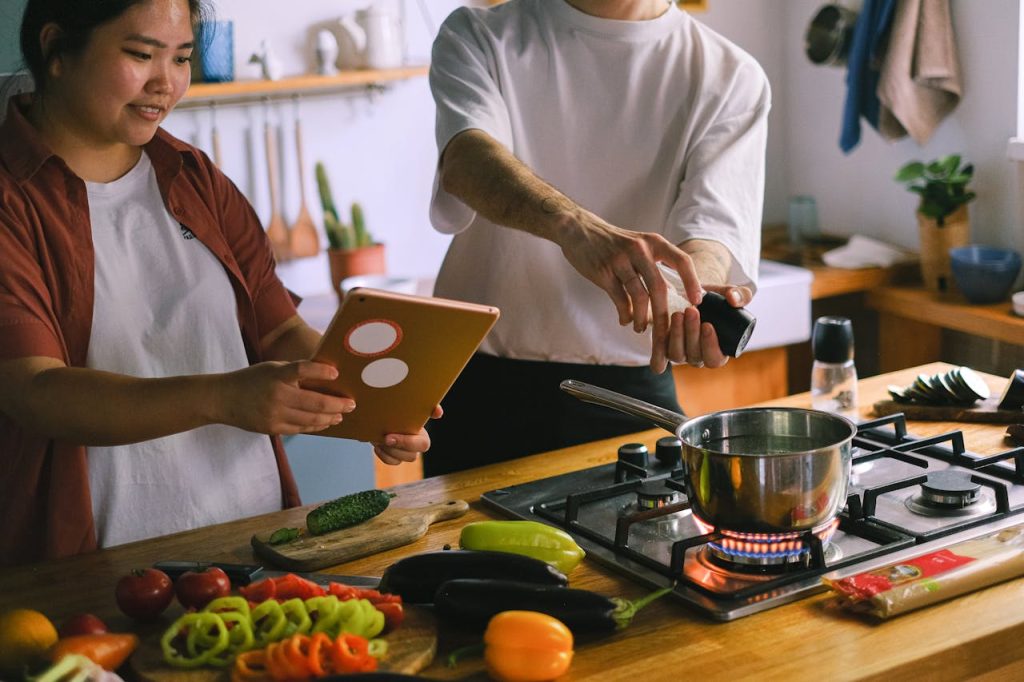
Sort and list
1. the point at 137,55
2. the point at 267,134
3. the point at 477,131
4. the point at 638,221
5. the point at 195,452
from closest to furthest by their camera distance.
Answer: the point at 137,55 → the point at 195,452 → the point at 477,131 → the point at 638,221 → the point at 267,134

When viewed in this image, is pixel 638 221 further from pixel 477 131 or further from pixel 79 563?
pixel 79 563

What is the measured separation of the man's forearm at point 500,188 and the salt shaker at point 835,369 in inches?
20.6

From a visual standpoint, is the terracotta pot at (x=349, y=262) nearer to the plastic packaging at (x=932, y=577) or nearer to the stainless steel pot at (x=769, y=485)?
the stainless steel pot at (x=769, y=485)

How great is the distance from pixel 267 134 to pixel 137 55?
1.85 meters

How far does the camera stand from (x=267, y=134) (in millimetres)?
3443

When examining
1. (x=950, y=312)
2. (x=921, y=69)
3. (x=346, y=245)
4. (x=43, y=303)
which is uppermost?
(x=921, y=69)

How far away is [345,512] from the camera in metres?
1.50

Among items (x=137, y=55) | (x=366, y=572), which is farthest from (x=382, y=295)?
Answer: (x=137, y=55)

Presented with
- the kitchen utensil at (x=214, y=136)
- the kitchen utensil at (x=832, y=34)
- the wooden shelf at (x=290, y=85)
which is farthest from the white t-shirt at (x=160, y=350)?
the kitchen utensil at (x=832, y=34)

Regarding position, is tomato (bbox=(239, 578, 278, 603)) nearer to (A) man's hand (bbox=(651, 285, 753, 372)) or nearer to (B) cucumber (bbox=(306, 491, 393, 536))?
(B) cucumber (bbox=(306, 491, 393, 536))

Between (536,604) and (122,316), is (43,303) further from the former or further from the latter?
(536,604)

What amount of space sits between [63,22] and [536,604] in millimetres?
1017

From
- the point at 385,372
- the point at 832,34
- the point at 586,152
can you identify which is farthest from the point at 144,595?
the point at 832,34

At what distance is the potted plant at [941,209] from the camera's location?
10.5 feet
